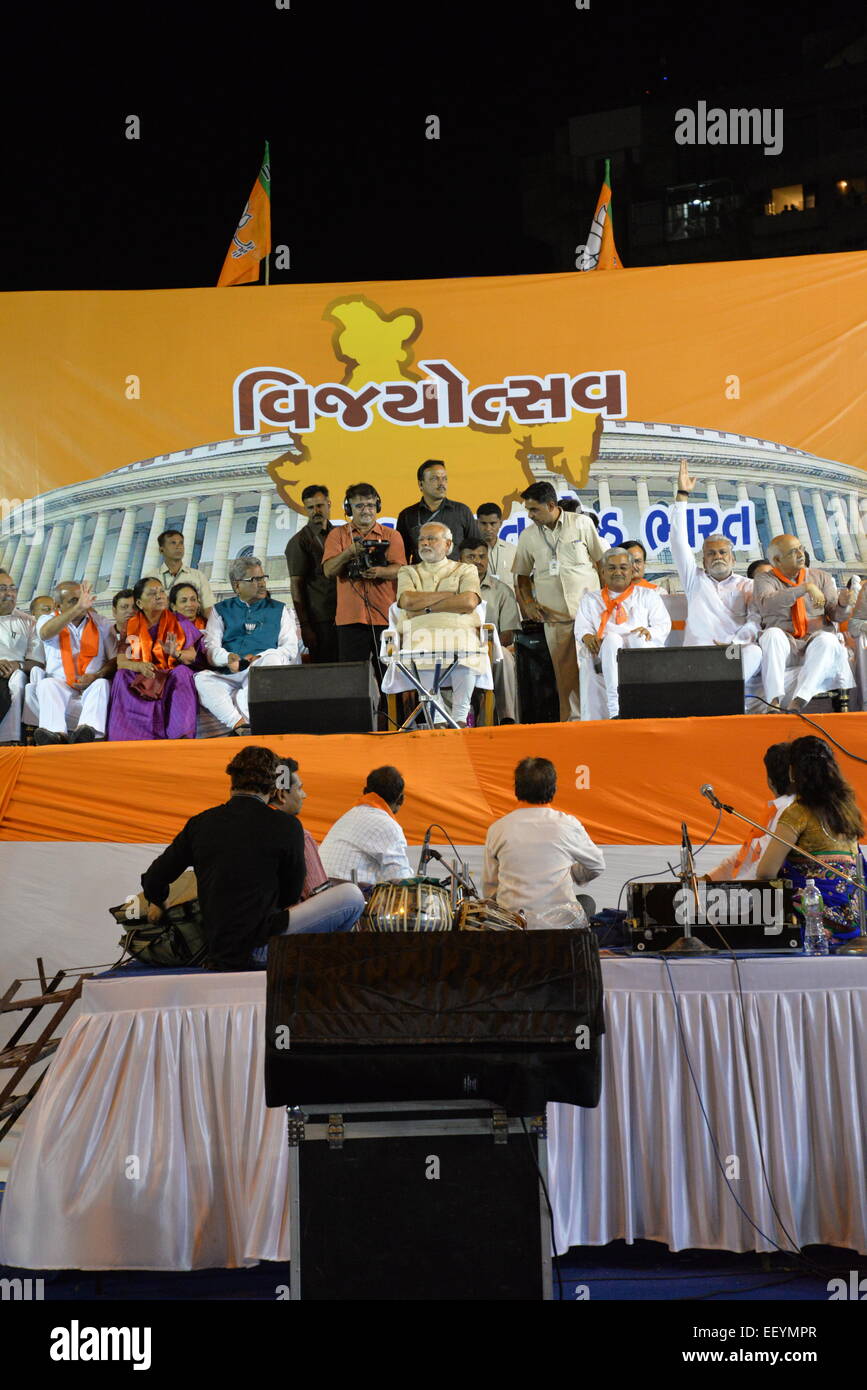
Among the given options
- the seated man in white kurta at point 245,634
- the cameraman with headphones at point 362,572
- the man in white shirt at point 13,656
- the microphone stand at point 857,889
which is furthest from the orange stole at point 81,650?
the microphone stand at point 857,889

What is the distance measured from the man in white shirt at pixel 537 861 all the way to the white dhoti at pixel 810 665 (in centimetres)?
321

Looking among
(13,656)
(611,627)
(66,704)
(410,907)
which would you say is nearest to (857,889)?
(410,907)

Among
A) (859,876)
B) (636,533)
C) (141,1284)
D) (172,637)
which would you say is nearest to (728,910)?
(859,876)

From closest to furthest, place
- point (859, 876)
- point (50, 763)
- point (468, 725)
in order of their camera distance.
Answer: point (859, 876) → point (50, 763) → point (468, 725)

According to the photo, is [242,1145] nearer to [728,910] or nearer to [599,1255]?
[599,1255]

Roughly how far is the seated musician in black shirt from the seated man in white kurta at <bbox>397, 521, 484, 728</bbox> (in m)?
3.47

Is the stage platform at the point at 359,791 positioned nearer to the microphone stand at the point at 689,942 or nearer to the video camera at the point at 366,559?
the video camera at the point at 366,559

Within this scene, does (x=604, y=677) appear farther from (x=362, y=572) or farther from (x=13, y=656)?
(x=13, y=656)

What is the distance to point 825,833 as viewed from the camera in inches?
164

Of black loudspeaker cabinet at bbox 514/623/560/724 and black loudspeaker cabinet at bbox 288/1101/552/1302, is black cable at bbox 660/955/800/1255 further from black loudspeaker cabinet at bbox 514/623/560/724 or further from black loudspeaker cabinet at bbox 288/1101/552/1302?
black loudspeaker cabinet at bbox 514/623/560/724

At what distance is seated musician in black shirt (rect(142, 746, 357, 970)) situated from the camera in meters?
3.89

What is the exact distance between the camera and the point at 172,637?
7.96 metres

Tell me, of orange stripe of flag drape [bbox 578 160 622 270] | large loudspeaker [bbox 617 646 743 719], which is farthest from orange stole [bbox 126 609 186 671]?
orange stripe of flag drape [bbox 578 160 622 270]
